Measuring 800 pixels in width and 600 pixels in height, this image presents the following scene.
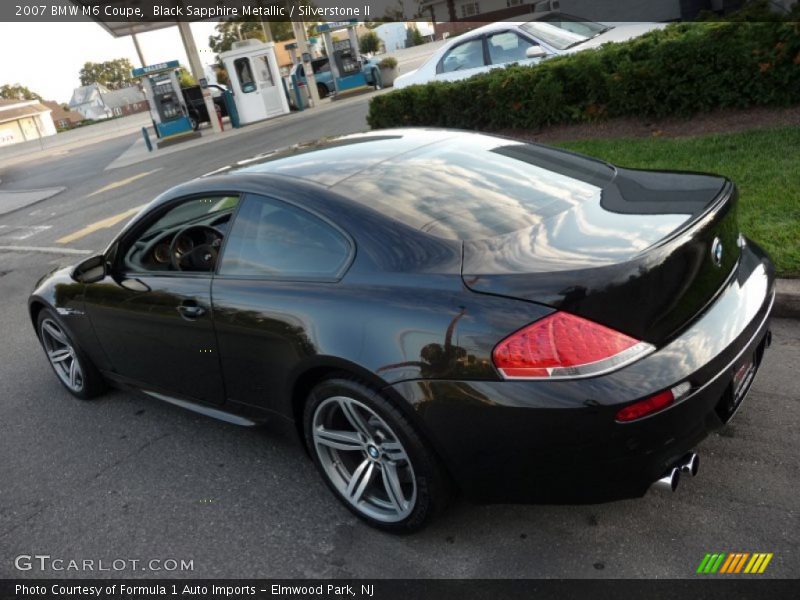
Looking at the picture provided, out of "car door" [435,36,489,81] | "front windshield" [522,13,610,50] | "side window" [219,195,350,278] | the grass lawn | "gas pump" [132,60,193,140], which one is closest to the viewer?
"side window" [219,195,350,278]

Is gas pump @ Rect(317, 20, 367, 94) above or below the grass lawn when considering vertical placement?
above

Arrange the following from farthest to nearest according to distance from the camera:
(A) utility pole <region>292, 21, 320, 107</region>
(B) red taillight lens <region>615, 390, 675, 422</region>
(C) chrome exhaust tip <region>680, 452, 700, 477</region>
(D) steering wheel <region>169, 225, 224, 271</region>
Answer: (A) utility pole <region>292, 21, 320, 107</region> < (D) steering wheel <region>169, 225, 224, 271</region> < (C) chrome exhaust tip <region>680, 452, 700, 477</region> < (B) red taillight lens <region>615, 390, 675, 422</region>

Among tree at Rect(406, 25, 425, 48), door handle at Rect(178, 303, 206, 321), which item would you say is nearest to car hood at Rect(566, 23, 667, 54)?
door handle at Rect(178, 303, 206, 321)

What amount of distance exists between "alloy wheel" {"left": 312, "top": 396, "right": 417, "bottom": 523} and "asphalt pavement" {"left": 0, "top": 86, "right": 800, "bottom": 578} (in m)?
0.14

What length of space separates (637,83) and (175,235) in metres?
6.07

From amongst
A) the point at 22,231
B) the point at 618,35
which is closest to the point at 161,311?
the point at 618,35

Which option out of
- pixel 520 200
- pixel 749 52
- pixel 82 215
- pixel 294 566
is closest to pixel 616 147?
pixel 749 52

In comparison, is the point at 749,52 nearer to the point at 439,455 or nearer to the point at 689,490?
the point at 689,490

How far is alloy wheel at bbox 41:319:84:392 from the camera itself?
478cm

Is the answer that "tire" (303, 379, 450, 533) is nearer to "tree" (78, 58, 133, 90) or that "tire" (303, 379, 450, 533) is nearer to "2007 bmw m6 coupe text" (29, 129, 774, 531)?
"2007 bmw m6 coupe text" (29, 129, 774, 531)

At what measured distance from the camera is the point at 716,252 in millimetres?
2766

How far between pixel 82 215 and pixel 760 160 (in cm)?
1176

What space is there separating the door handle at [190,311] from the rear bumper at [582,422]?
126cm

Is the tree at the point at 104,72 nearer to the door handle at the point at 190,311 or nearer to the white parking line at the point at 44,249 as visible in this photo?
the white parking line at the point at 44,249
